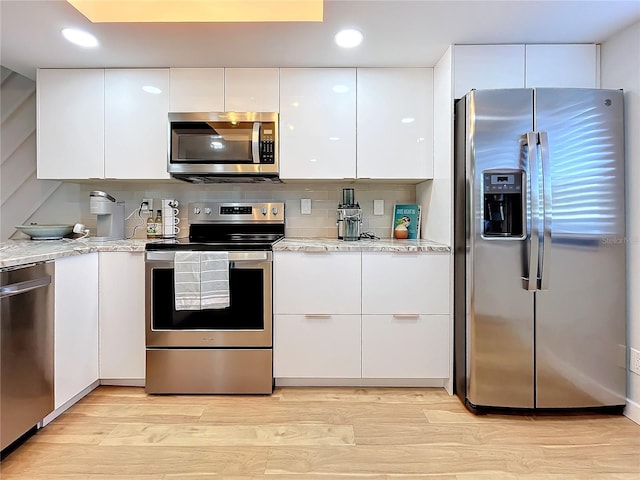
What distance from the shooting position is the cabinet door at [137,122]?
8.03 ft

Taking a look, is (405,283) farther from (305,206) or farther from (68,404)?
(68,404)

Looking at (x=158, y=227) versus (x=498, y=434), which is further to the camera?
(x=158, y=227)

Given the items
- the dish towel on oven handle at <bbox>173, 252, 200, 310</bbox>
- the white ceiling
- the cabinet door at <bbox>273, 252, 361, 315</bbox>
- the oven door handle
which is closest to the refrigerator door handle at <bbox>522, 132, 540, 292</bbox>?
the white ceiling

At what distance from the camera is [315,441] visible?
68.4 inches

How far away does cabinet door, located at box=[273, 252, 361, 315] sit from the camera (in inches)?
86.1

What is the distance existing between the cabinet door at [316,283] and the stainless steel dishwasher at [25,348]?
3.70ft

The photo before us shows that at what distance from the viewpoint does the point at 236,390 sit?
217cm

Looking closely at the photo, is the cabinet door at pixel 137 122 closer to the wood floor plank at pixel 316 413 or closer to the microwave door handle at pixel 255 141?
the microwave door handle at pixel 255 141

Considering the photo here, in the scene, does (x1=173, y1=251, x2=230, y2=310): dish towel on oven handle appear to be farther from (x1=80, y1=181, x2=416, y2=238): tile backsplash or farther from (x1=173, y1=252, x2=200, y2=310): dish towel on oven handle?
(x1=80, y1=181, x2=416, y2=238): tile backsplash

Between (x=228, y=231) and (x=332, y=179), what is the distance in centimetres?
88

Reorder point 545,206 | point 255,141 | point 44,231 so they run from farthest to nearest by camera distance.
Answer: point 44,231 < point 255,141 < point 545,206

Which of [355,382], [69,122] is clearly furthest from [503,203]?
[69,122]

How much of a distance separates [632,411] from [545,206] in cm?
117

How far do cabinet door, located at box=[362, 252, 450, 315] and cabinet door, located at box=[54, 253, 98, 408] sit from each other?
5.15 feet
